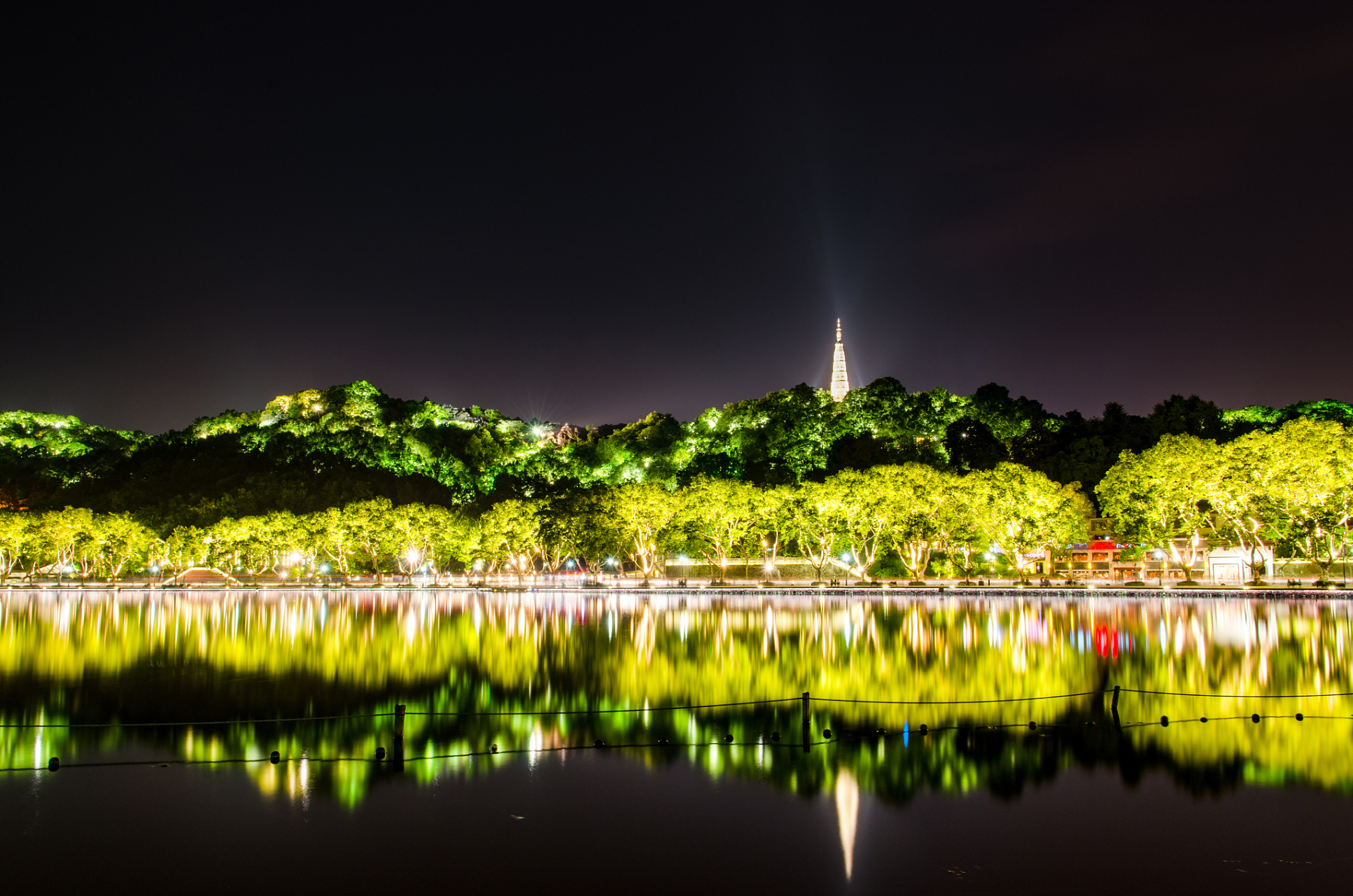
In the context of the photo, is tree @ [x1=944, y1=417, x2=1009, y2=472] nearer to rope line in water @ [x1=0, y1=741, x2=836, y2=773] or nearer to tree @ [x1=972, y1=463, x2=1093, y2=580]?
tree @ [x1=972, y1=463, x2=1093, y2=580]

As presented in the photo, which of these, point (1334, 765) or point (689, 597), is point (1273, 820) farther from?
point (689, 597)

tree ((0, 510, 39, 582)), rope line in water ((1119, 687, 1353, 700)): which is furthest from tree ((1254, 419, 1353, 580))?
tree ((0, 510, 39, 582))

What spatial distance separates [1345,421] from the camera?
300 ft

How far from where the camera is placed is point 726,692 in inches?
932

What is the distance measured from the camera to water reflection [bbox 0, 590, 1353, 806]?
16391 millimetres

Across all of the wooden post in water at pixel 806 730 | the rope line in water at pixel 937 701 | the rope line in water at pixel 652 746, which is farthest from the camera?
the rope line in water at pixel 937 701

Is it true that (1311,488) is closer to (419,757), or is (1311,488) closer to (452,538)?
(419,757)

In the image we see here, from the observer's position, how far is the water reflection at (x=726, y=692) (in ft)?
53.8

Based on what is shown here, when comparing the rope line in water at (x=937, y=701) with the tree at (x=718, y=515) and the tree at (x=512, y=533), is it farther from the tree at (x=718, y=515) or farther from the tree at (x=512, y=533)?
the tree at (x=512, y=533)

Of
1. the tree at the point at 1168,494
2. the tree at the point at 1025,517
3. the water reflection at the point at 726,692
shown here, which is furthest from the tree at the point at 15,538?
the tree at the point at 1168,494

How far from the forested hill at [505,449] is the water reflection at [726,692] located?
4716 centimetres

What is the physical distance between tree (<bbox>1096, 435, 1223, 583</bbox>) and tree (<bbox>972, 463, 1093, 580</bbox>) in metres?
3.78

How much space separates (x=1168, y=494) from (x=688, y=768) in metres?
58.8

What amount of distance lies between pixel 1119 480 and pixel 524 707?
59134mm
